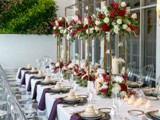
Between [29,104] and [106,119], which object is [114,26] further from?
[29,104]

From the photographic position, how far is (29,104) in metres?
6.18

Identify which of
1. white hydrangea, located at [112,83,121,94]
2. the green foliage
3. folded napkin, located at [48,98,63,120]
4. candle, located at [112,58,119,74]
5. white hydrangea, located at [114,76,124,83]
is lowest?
folded napkin, located at [48,98,63,120]

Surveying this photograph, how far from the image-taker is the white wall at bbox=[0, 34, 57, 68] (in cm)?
1164

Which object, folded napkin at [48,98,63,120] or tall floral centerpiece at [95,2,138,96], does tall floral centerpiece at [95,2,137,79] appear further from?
folded napkin at [48,98,63,120]

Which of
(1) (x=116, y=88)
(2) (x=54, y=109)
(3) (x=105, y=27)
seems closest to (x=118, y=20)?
(3) (x=105, y=27)

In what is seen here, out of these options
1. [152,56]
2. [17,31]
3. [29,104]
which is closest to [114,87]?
[29,104]

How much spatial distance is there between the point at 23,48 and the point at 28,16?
4.35ft

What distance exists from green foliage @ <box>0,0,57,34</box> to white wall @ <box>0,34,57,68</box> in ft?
1.19

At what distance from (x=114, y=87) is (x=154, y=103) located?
0.53 m

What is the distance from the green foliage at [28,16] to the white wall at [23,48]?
1.19 feet

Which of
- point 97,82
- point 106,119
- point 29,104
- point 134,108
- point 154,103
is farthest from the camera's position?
point 29,104

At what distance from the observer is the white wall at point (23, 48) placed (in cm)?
1164

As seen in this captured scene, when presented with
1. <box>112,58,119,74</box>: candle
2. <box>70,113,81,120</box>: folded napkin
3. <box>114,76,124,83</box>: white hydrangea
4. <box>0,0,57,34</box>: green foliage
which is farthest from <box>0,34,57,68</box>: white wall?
<box>70,113,81,120</box>: folded napkin

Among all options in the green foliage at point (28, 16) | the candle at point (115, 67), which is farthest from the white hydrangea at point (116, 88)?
the green foliage at point (28, 16)
